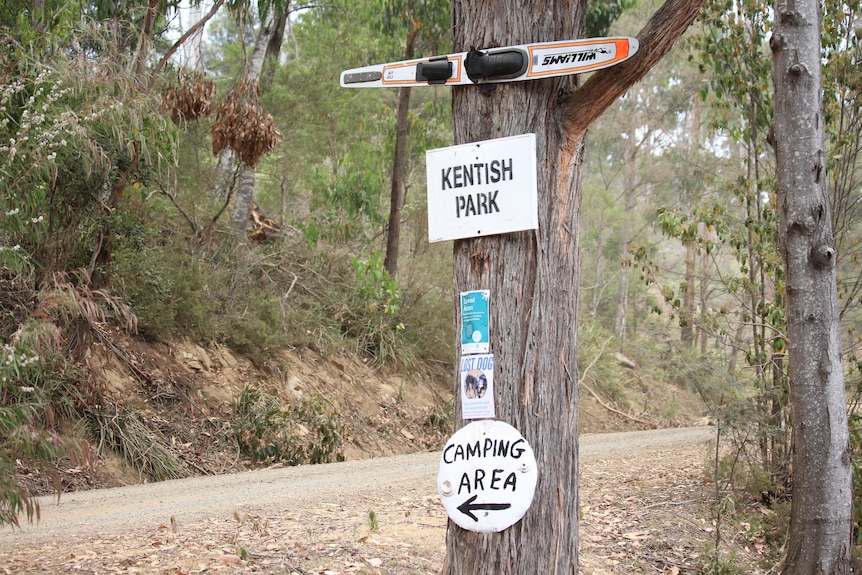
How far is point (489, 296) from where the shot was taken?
3.49 m

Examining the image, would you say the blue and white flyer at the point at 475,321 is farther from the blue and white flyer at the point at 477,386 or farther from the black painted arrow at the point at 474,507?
the black painted arrow at the point at 474,507

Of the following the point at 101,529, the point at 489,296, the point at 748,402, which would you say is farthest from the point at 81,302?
the point at 748,402

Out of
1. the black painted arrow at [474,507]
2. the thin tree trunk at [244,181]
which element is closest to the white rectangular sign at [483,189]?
the black painted arrow at [474,507]

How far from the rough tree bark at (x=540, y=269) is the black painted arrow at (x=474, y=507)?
8cm

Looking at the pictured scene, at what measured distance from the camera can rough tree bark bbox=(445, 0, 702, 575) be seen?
3.41 metres

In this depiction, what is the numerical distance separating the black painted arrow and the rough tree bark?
80mm

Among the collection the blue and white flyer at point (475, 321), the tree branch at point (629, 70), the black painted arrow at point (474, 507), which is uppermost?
the tree branch at point (629, 70)

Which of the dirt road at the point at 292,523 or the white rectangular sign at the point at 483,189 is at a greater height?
the white rectangular sign at the point at 483,189

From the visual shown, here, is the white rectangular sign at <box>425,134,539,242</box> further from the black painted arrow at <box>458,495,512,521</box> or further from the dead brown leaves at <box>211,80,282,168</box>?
the dead brown leaves at <box>211,80,282,168</box>

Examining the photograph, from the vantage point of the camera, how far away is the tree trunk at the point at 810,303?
19.3 ft

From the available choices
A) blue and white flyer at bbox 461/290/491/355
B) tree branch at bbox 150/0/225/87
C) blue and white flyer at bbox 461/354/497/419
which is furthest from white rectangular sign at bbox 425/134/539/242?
tree branch at bbox 150/0/225/87

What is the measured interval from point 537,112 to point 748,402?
5.12 m

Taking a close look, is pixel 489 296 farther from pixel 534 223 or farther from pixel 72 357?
pixel 72 357

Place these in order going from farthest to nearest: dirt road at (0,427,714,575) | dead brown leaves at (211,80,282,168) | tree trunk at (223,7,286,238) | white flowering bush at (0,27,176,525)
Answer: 1. tree trunk at (223,7,286,238)
2. dead brown leaves at (211,80,282,168)
3. dirt road at (0,427,714,575)
4. white flowering bush at (0,27,176,525)
